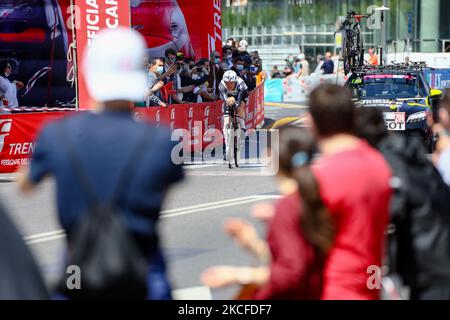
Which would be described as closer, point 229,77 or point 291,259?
point 291,259

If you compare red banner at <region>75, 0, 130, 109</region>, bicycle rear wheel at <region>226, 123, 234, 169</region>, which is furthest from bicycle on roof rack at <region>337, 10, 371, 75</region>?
bicycle rear wheel at <region>226, 123, 234, 169</region>

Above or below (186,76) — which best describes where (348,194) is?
above

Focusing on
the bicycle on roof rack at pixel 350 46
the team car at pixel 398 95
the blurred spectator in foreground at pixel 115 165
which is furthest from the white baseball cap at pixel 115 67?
the bicycle on roof rack at pixel 350 46

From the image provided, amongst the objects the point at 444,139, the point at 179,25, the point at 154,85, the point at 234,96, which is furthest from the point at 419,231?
the point at 179,25

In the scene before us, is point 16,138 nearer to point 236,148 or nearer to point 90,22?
point 90,22

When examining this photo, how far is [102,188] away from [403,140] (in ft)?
5.95

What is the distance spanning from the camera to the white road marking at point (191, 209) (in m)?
11.1

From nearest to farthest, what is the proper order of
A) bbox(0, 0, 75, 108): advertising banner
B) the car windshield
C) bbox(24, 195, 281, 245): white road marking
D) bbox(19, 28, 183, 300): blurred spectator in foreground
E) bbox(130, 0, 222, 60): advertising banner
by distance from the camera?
bbox(19, 28, 183, 300): blurred spectator in foreground, bbox(24, 195, 281, 245): white road marking, the car windshield, bbox(0, 0, 75, 108): advertising banner, bbox(130, 0, 222, 60): advertising banner

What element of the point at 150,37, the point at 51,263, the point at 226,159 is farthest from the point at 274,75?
the point at 51,263

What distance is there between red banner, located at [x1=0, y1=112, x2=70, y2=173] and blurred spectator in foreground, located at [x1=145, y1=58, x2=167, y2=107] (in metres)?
3.31

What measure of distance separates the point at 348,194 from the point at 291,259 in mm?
355

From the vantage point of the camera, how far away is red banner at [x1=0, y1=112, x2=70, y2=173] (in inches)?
700

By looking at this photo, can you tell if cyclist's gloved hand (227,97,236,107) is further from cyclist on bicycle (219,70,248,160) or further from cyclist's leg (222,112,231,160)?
cyclist's leg (222,112,231,160)

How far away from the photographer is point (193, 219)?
1257cm
